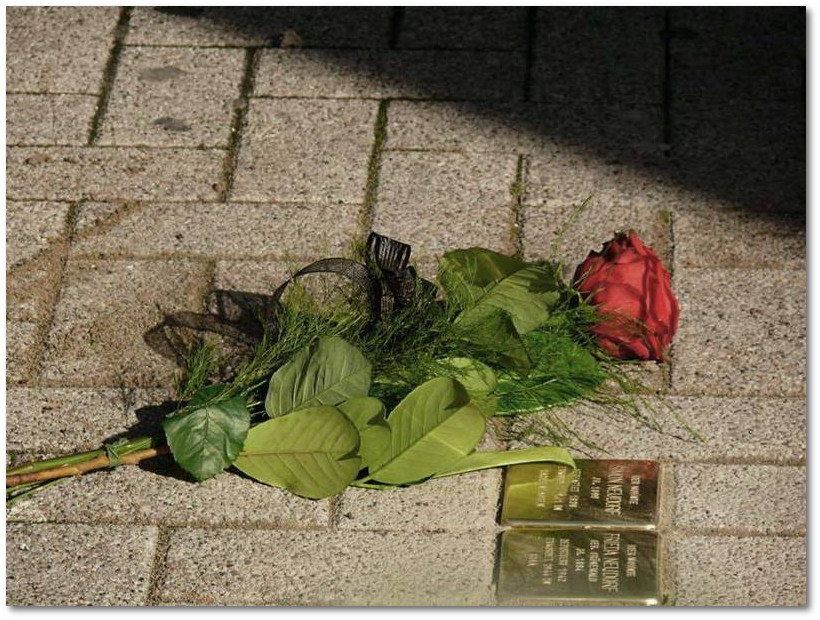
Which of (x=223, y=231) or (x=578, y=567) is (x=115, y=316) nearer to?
(x=223, y=231)

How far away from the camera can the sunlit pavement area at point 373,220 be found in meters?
2.76

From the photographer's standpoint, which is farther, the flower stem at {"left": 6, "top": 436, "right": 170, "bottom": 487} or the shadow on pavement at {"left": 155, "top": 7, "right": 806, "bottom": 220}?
the shadow on pavement at {"left": 155, "top": 7, "right": 806, "bottom": 220}

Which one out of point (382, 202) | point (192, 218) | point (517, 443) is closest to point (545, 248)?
point (382, 202)

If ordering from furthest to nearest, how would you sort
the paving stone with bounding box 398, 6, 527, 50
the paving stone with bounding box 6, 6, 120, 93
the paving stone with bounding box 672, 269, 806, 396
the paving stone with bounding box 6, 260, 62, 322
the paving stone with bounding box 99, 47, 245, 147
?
the paving stone with bounding box 398, 6, 527, 50
the paving stone with bounding box 6, 6, 120, 93
the paving stone with bounding box 99, 47, 245, 147
the paving stone with bounding box 6, 260, 62, 322
the paving stone with bounding box 672, 269, 806, 396

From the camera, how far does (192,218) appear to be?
372 cm

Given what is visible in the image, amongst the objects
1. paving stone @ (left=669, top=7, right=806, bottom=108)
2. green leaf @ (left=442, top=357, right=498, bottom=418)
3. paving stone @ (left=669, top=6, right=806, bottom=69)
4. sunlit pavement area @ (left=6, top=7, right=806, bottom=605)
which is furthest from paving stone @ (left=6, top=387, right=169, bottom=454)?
paving stone @ (left=669, top=6, right=806, bottom=69)

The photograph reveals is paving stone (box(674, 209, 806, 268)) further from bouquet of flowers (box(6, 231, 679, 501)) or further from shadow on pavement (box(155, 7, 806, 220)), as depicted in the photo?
bouquet of flowers (box(6, 231, 679, 501))

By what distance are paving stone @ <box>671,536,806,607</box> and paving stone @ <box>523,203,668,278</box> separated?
98 cm


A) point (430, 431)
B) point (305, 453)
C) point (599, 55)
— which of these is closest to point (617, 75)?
point (599, 55)

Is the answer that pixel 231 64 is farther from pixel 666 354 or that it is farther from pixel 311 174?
pixel 666 354

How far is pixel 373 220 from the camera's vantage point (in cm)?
369

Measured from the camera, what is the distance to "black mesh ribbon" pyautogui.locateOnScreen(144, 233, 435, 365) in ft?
9.56

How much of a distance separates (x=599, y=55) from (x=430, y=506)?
2.04 m

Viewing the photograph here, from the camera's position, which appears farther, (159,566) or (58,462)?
(58,462)
